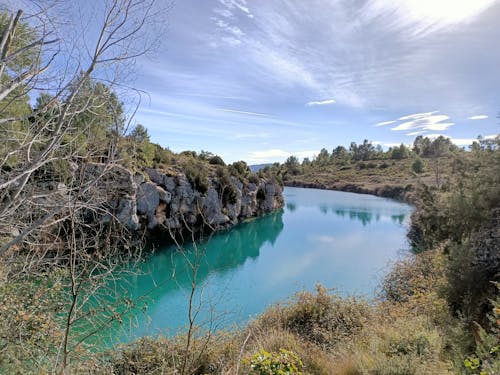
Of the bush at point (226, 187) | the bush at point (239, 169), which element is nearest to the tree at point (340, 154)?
the bush at point (239, 169)

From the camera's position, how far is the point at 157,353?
4578 mm

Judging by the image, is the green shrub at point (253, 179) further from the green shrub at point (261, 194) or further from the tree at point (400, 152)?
the tree at point (400, 152)

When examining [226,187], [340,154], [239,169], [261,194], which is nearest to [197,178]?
[226,187]

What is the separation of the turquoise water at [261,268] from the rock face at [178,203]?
146 centimetres

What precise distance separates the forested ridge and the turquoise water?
775 mm

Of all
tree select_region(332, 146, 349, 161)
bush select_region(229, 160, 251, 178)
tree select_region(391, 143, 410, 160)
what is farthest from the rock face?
tree select_region(332, 146, 349, 161)

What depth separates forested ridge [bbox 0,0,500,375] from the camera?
2.43m

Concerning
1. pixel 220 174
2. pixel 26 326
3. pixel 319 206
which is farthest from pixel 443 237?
pixel 319 206

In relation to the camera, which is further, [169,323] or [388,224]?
[388,224]

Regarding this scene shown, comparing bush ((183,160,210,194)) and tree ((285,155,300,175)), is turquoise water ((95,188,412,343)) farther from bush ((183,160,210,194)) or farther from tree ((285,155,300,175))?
tree ((285,155,300,175))

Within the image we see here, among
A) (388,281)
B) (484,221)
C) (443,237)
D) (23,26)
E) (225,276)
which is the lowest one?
(225,276)

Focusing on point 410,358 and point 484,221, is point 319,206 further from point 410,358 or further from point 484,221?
point 410,358

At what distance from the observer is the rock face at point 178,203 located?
43.0ft

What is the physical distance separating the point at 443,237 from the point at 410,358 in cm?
944
